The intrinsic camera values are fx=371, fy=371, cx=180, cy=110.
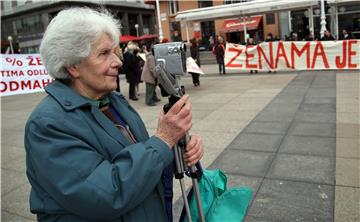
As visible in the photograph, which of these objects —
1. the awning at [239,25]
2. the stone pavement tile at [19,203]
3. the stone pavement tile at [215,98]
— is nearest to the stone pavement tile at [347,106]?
the stone pavement tile at [215,98]

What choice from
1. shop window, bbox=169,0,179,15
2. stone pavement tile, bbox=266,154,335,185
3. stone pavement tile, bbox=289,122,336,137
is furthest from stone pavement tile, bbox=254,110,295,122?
shop window, bbox=169,0,179,15

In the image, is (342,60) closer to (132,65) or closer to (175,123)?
(132,65)

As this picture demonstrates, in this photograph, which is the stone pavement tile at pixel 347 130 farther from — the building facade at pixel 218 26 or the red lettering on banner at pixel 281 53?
the building facade at pixel 218 26

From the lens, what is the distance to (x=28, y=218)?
11.9ft

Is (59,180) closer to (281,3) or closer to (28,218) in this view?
(28,218)

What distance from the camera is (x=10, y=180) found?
15.3ft

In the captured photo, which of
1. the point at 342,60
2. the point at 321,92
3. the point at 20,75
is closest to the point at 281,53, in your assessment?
the point at 342,60

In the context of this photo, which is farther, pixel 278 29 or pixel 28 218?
pixel 278 29

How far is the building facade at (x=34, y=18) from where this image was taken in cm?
4381

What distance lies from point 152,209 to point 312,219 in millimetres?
2148

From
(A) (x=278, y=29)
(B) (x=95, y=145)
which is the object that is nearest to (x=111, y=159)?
(B) (x=95, y=145)

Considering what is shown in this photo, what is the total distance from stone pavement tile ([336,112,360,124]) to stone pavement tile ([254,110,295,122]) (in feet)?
2.64

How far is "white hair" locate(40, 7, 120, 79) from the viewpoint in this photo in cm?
147

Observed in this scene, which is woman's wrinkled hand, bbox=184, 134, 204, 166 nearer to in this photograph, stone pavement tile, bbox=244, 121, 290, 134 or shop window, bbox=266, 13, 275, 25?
stone pavement tile, bbox=244, 121, 290, 134
